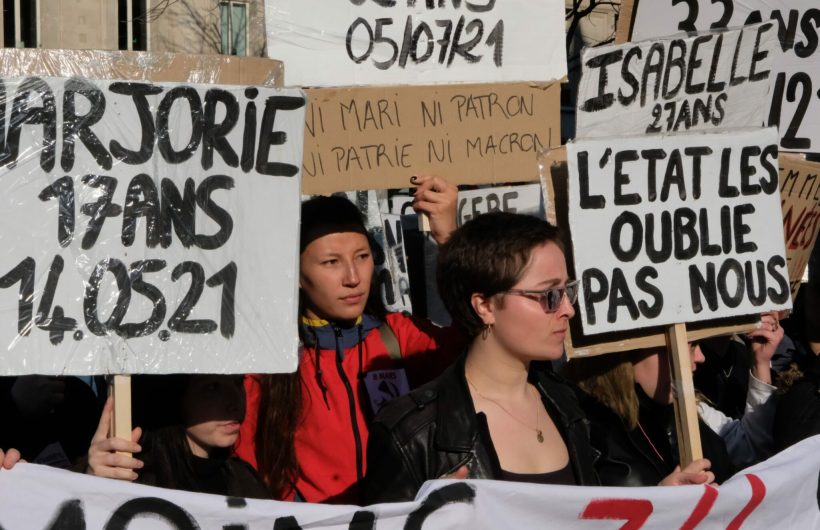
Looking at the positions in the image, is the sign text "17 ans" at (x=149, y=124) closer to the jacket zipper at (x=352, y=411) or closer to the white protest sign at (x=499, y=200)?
the jacket zipper at (x=352, y=411)

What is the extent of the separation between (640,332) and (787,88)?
1.84m

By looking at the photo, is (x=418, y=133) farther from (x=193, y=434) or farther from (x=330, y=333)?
(x=193, y=434)

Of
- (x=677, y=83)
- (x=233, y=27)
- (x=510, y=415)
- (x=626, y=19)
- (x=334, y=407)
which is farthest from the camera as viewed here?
Result: (x=233, y=27)

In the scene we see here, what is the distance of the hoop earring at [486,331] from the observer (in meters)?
3.26

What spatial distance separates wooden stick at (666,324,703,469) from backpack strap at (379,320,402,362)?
89 cm

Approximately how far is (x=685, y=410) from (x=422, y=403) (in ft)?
3.03

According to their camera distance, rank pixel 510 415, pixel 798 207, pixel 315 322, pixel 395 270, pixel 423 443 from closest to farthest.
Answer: pixel 423 443 < pixel 510 415 < pixel 315 322 < pixel 798 207 < pixel 395 270

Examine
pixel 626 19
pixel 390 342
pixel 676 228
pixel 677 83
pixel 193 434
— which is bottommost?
pixel 193 434

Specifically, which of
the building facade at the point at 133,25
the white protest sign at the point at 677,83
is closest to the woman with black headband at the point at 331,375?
the white protest sign at the point at 677,83

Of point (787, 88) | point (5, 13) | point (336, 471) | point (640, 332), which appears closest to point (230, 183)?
point (336, 471)

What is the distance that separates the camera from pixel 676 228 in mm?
3775

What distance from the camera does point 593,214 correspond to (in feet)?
12.0

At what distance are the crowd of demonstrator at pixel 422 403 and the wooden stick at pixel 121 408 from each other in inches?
1.0

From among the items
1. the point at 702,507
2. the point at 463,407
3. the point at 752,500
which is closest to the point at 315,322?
the point at 463,407
